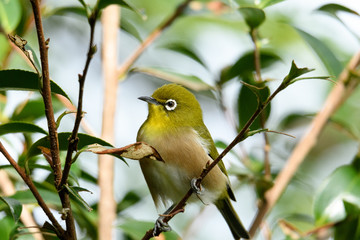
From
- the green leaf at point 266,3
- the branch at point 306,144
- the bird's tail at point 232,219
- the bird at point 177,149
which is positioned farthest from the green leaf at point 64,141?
the bird's tail at point 232,219

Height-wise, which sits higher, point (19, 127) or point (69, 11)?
point (69, 11)

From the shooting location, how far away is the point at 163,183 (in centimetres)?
357

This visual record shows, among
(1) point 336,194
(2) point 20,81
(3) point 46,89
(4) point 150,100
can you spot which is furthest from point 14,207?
(1) point 336,194

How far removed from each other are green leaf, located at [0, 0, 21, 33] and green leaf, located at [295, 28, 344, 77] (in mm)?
1701

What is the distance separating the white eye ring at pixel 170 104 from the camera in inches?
147

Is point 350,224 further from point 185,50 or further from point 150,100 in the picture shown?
point 185,50

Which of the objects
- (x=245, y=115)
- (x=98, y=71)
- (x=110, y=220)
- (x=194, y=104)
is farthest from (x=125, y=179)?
(x=110, y=220)

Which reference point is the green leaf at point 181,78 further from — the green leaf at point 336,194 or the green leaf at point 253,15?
the green leaf at point 336,194

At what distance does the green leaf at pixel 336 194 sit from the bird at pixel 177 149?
733 millimetres

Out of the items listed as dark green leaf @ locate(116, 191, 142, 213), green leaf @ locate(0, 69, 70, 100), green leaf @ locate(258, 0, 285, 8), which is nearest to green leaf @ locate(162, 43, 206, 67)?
green leaf @ locate(258, 0, 285, 8)

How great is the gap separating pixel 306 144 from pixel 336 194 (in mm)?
343

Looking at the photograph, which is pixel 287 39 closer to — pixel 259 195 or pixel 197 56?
pixel 197 56

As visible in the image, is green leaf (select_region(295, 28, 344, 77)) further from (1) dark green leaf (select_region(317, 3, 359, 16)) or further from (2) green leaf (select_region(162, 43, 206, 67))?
(2) green leaf (select_region(162, 43, 206, 67))

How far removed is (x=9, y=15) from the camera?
3.24 m
